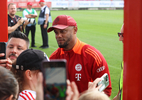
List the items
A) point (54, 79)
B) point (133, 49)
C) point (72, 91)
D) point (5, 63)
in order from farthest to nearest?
point (5, 63) → point (133, 49) → point (72, 91) → point (54, 79)

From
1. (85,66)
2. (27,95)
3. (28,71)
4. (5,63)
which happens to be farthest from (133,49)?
(85,66)

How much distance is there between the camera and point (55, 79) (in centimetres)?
119

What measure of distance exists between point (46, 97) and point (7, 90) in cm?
65

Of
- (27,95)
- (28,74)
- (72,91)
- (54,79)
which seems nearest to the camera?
(54,79)

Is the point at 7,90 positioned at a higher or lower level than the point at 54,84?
lower

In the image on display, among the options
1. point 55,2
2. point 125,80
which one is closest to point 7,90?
point 125,80

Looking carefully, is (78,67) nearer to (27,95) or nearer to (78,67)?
(78,67)

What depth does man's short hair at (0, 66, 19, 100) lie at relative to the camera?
1753 mm

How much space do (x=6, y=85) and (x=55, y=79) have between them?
2.28 ft

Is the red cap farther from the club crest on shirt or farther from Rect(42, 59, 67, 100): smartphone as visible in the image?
Rect(42, 59, 67, 100): smartphone

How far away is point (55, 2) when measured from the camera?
3759 centimetres

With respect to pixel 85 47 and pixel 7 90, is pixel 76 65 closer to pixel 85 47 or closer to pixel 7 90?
pixel 85 47

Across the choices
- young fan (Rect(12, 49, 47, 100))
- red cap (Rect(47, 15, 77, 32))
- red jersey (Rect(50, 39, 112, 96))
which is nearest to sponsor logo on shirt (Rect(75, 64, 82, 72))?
red jersey (Rect(50, 39, 112, 96))

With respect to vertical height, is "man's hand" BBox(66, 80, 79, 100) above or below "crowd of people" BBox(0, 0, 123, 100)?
above
